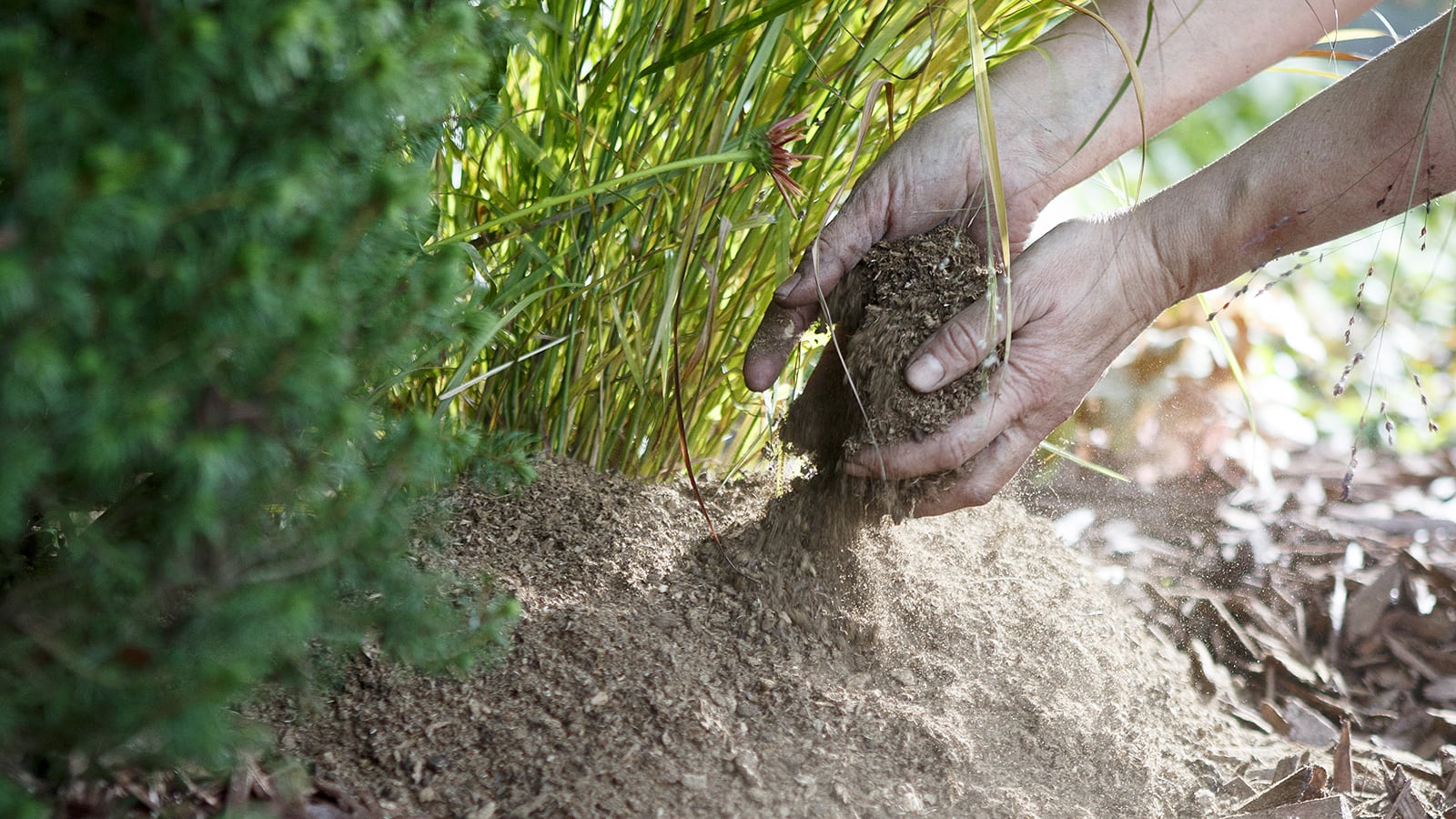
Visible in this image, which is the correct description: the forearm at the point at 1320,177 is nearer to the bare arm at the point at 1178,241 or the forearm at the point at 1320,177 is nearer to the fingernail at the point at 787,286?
the bare arm at the point at 1178,241

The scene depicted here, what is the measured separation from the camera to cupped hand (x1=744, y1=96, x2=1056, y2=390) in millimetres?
1298

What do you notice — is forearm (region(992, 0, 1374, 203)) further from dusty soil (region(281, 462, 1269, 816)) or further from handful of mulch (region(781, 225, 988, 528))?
dusty soil (region(281, 462, 1269, 816))

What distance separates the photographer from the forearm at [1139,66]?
52.1 inches

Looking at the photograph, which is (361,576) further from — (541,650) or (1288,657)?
(1288,657)

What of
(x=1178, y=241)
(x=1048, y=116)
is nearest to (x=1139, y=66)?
(x=1048, y=116)

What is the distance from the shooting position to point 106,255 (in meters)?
0.51

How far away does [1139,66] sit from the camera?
52.0 inches

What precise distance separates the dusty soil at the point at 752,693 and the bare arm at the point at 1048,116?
29 cm

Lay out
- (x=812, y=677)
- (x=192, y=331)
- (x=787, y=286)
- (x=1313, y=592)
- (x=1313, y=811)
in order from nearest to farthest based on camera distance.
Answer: (x=192, y=331)
(x=1313, y=811)
(x=812, y=677)
(x=787, y=286)
(x=1313, y=592)

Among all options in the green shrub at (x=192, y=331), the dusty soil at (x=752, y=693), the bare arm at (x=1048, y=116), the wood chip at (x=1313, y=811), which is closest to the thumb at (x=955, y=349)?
the bare arm at (x=1048, y=116)

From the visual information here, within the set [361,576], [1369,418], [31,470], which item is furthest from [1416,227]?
[31,470]

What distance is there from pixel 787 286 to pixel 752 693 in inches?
20.1

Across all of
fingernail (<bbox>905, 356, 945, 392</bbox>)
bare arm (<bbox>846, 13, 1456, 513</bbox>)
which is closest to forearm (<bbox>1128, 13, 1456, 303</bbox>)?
bare arm (<bbox>846, 13, 1456, 513</bbox>)

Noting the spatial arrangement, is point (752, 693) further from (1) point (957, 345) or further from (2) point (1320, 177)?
(2) point (1320, 177)
